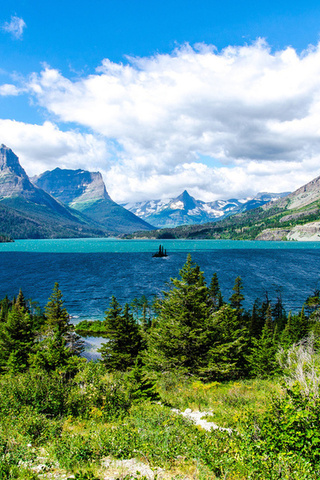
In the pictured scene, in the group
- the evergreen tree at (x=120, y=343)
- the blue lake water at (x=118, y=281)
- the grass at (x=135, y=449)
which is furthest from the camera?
the blue lake water at (x=118, y=281)

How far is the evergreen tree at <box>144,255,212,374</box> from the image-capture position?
28.0 m

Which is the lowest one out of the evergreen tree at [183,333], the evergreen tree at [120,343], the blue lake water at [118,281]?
the blue lake water at [118,281]

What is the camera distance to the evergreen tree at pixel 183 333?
28.0 meters

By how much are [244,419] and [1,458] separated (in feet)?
27.9

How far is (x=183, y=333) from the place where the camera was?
1112 inches

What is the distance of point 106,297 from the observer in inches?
3804

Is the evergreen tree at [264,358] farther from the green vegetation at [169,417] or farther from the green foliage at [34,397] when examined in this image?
the green foliage at [34,397]

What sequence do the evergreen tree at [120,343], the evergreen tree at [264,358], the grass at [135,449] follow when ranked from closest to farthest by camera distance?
the grass at [135,449] < the evergreen tree at [120,343] < the evergreen tree at [264,358]

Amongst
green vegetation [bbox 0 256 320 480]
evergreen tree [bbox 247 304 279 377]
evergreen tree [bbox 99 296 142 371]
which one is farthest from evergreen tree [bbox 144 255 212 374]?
evergreen tree [bbox 247 304 279 377]

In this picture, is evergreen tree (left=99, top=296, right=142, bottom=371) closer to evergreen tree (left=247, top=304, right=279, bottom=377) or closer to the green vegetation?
the green vegetation

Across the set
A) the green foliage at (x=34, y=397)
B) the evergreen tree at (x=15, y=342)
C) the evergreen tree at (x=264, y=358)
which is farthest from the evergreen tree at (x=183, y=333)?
the evergreen tree at (x=15, y=342)

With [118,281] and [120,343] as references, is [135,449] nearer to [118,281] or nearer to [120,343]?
[120,343]

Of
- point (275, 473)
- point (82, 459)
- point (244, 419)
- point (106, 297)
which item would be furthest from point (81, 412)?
point (106, 297)

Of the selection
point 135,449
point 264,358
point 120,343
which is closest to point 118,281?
point 120,343
